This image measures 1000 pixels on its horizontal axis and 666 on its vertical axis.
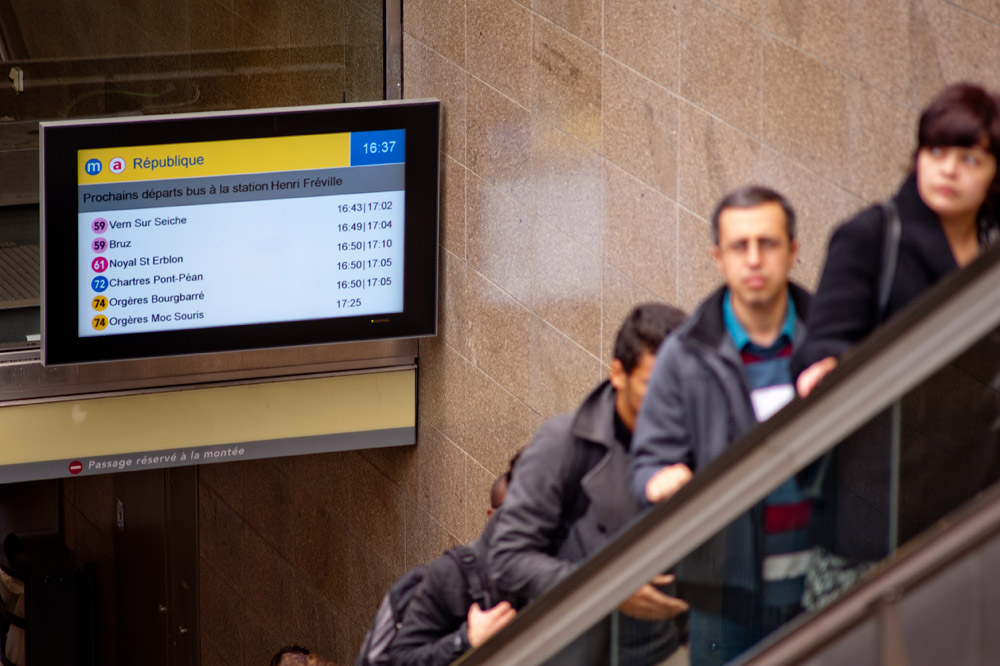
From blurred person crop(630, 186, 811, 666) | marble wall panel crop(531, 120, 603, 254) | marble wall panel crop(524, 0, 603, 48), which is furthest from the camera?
marble wall panel crop(531, 120, 603, 254)

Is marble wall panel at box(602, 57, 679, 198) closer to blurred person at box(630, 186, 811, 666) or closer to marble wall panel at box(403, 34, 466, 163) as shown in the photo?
marble wall panel at box(403, 34, 466, 163)

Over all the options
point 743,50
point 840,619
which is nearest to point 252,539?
point 743,50

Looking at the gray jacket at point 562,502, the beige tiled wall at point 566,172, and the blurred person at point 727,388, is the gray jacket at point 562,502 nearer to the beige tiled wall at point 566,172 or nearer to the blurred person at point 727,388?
the blurred person at point 727,388

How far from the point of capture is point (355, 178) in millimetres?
6555

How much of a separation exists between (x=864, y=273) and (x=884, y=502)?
0.59m

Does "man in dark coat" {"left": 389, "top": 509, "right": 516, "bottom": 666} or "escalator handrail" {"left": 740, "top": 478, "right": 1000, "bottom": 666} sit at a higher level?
"escalator handrail" {"left": 740, "top": 478, "right": 1000, "bottom": 666}

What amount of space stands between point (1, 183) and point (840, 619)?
5481 mm

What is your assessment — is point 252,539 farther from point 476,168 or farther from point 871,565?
point 871,565

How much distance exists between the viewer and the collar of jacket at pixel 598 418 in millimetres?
2797

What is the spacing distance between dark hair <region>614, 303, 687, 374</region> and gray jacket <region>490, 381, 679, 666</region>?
9 cm

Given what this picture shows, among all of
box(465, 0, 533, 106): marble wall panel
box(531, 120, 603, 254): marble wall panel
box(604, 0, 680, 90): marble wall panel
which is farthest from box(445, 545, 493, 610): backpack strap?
box(465, 0, 533, 106): marble wall panel

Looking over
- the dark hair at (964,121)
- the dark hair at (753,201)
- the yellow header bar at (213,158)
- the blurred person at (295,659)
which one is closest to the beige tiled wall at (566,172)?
the dark hair at (753,201)

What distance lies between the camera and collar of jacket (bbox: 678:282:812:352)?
241cm

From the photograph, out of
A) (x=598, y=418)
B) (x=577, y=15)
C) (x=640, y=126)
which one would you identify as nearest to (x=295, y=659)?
(x=640, y=126)
